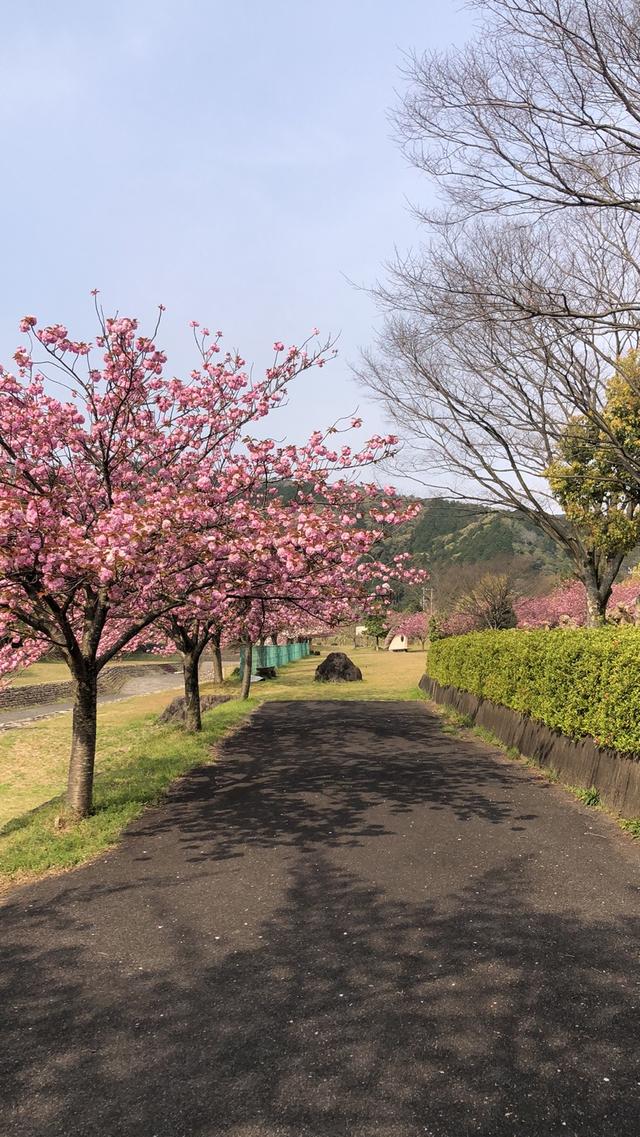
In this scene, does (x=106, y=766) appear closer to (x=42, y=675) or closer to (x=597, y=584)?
(x=597, y=584)

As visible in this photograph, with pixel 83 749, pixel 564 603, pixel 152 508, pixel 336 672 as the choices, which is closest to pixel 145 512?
pixel 152 508

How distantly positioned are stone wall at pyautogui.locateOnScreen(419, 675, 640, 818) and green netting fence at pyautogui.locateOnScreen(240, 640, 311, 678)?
17407mm

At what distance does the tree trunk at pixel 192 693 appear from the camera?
58.6 feet

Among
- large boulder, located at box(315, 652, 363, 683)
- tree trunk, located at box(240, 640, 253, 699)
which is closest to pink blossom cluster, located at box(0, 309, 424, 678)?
tree trunk, located at box(240, 640, 253, 699)

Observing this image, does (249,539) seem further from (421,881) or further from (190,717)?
(190,717)

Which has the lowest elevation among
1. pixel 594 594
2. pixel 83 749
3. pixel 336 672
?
pixel 336 672

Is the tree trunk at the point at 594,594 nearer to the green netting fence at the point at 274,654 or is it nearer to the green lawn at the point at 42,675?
the green netting fence at the point at 274,654

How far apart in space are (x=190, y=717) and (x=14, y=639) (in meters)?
4.81

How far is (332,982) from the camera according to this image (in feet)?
15.0

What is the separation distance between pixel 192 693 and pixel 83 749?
826 cm

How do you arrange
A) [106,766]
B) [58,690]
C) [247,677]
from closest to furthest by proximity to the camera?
[106,766] < [247,677] < [58,690]

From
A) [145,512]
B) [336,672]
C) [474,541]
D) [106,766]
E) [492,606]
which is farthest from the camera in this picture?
[474,541]

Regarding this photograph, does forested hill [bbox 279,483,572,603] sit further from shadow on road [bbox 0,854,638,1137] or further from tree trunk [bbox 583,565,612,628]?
shadow on road [bbox 0,854,638,1137]

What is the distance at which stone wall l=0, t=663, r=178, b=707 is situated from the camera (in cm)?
3651
